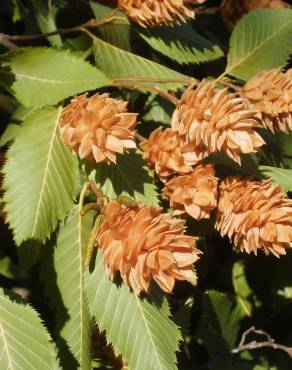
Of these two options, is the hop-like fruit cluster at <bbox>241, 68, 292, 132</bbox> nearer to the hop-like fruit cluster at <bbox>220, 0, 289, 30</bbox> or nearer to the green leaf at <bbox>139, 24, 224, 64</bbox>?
the green leaf at <bbox>139, 24, 224, 64</bbox>

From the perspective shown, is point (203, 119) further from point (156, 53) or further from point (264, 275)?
point (264, 275)

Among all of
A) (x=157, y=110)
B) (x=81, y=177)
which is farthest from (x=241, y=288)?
(x=81, y=177)

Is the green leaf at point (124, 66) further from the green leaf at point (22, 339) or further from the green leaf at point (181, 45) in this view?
the green leaf at point (22, 339)

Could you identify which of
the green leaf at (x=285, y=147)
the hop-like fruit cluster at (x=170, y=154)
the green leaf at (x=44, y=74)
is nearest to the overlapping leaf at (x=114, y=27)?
the green leaf at (x=44, y=74)


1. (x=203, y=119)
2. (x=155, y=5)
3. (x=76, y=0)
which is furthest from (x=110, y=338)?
(x=76, y=0)

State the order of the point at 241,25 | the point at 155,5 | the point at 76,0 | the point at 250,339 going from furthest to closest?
1. the point at 250,339
2. the point at 76,0
3. the point at 241,25
4. the point at 155,5
